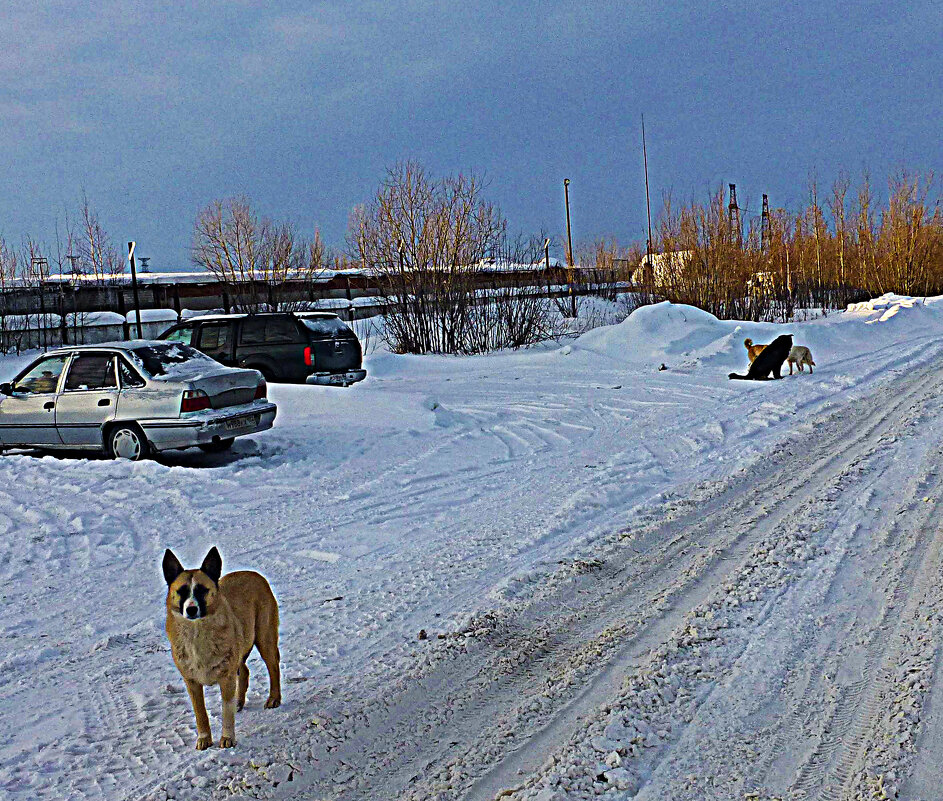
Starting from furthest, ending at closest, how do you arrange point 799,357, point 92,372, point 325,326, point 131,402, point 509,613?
point 799,357 → point 325,326 → point 92,372 → point 131,402 → point 509,613

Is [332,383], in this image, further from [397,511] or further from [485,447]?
[397,511]

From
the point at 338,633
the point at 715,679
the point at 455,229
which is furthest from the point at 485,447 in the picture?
the point at 455,229

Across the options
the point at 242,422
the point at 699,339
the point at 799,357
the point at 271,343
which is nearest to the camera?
the point at 242,422

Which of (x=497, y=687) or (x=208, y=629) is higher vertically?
(x=208, y=629)

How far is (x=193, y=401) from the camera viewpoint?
9.55m

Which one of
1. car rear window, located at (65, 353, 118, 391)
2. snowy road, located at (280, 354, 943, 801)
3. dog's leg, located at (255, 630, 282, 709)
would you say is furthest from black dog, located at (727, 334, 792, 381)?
dog's leg, located at (255, 630, 282, 709)

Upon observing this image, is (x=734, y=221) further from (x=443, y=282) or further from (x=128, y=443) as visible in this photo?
(x=128, y=443)

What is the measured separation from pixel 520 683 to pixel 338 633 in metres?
1.17

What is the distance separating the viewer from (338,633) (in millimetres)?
4723

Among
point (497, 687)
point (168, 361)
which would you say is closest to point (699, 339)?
point (168, 361)

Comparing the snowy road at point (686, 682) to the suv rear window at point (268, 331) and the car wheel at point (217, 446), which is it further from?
the suv rear window at point (268, 331)

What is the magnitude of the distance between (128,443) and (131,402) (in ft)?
1.53

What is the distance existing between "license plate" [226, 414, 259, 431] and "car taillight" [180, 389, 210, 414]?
1.14 feet

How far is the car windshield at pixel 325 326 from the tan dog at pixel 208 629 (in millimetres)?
11598
